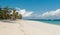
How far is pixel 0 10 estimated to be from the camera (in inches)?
2052

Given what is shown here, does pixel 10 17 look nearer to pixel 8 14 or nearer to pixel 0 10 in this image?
pixel 8 14

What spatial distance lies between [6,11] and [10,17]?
578cm

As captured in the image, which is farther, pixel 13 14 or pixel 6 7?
pixel 13 14

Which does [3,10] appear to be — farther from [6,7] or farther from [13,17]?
[13,17]

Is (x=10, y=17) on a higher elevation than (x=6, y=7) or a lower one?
lower

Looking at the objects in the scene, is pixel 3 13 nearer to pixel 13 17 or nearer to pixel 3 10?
pixel 3 10

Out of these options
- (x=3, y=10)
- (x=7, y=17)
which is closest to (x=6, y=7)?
(x=3, y=10)

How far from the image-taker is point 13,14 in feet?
182

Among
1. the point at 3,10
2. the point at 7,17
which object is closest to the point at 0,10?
the point at 3,10

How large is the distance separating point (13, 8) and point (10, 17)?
5064mm

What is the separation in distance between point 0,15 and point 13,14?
18.5ft

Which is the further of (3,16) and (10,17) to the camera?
(10,17)

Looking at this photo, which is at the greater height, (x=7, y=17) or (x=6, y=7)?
(x=6, y=7)

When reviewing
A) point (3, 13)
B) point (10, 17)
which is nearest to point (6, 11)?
point (3, 13)
